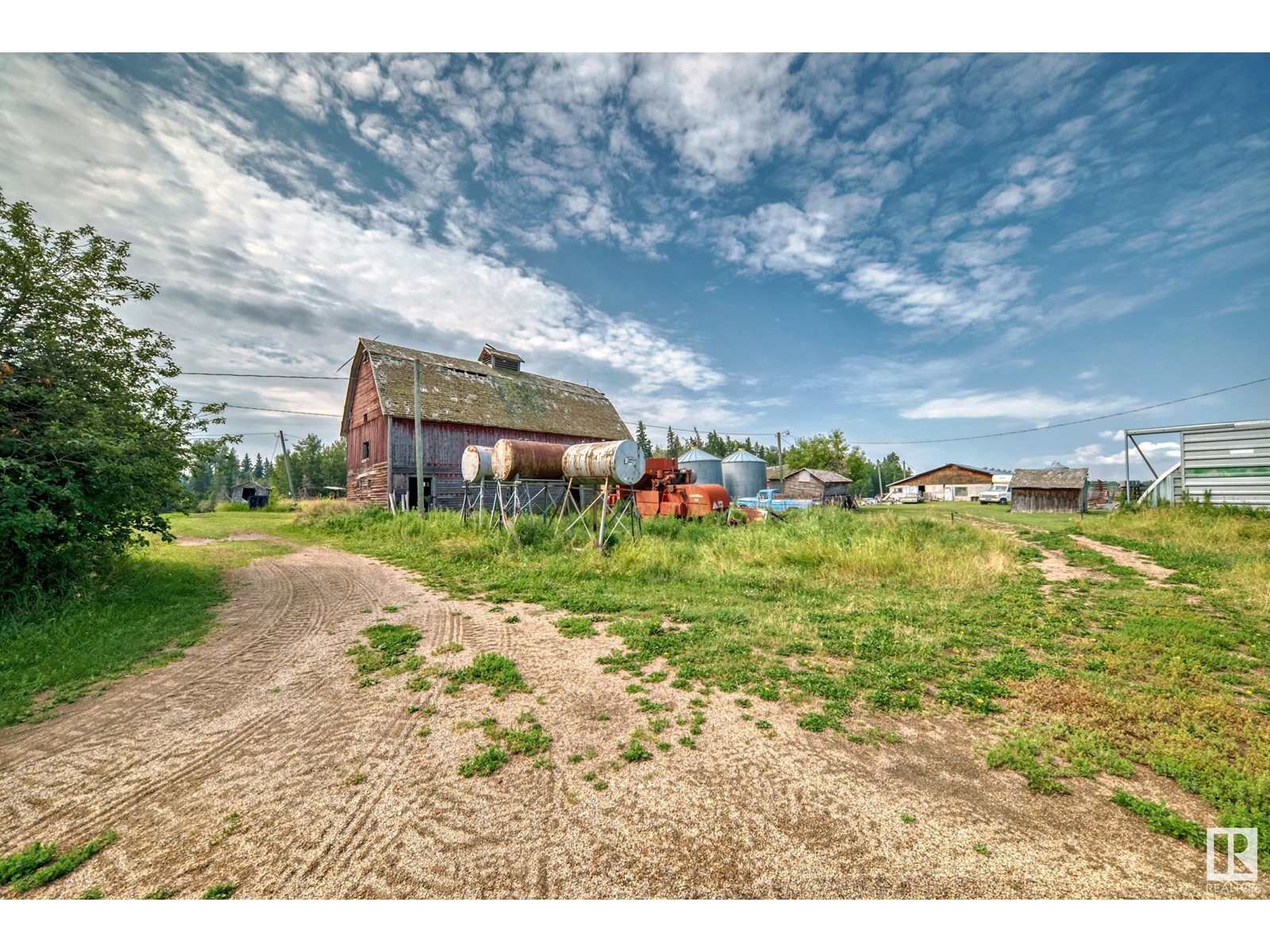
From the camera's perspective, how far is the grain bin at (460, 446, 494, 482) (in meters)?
17.1

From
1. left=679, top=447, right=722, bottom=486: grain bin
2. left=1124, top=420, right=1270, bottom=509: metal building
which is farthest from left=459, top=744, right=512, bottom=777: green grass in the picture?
left=679, top=447, right=722, bottom=486: grain bin

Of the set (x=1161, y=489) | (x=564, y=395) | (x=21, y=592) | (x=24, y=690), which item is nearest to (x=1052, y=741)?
(x=24, y=690)

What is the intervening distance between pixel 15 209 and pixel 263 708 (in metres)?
9.10

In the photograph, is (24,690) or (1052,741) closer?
(1052,741)

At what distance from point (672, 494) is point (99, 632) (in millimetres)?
17106

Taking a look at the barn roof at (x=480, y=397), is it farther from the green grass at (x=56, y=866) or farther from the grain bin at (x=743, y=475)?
the green grass at (x=56, y=866)

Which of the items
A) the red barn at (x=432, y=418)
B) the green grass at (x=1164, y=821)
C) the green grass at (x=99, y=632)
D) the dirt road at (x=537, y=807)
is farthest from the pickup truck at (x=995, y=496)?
the green grass at (x=99, y=632)

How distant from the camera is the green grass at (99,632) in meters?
4.69

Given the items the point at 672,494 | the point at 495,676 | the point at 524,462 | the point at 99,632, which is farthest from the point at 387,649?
the point at 672,494

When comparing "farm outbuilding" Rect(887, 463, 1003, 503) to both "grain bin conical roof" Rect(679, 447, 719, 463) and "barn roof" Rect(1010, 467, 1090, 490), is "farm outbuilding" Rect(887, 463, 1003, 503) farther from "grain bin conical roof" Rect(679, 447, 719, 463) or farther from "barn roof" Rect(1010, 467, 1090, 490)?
"grain bin conical roof" Rect(679, 447, 719, 463)

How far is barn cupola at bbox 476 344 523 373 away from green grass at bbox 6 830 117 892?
2878cm

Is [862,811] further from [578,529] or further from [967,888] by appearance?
[578,529]

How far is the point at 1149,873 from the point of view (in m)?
2.51

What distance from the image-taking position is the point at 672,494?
2055 centimetres
